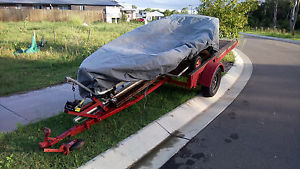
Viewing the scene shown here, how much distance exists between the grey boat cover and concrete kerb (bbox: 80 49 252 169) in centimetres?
106

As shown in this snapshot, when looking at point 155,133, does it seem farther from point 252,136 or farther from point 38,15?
point 38,15

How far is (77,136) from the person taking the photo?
159 inches

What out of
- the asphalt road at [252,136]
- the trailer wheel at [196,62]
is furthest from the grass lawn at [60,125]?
the asphalt road at [252,136]

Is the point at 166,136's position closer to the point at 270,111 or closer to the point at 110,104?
the point at 110,104

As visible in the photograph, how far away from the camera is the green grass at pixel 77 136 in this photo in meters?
3.41

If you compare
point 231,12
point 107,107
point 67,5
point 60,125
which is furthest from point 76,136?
point 67,5

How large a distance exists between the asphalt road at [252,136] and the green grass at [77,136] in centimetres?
109

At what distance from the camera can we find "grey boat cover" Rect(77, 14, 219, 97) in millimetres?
3699

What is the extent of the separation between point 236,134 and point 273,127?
2.92 feet

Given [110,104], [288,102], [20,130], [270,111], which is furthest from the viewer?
[288,102]

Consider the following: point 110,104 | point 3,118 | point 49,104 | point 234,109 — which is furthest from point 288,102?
point 3,118

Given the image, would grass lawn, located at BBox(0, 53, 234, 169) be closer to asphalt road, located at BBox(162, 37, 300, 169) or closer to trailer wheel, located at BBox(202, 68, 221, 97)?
trailer wheel, located at BBox(202, 68, 221, 97)

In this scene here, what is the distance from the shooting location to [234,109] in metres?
5.51

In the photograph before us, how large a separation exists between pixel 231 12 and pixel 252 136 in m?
7.10
